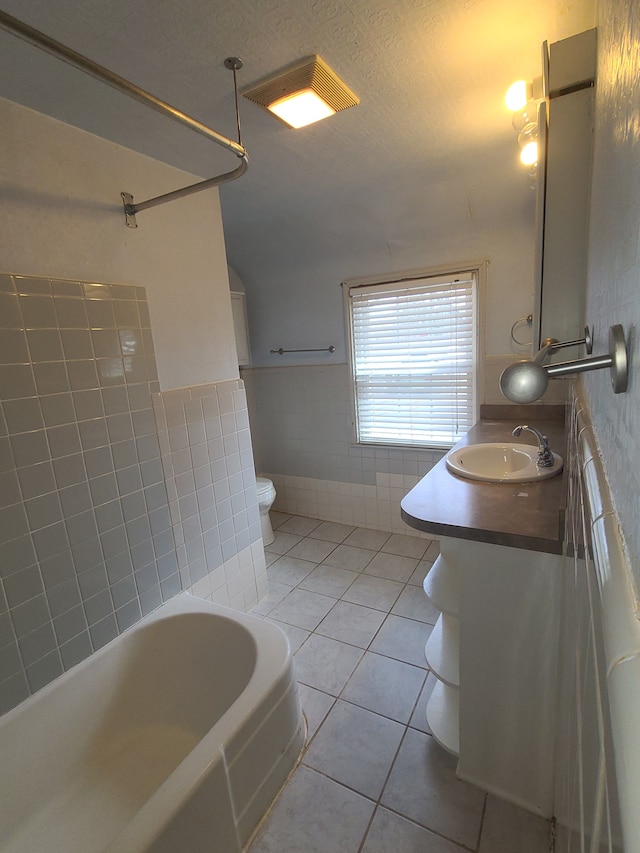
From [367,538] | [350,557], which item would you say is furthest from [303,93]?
[367,538]

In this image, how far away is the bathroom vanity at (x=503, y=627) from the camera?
1.12m

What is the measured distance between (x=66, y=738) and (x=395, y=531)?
2260mm

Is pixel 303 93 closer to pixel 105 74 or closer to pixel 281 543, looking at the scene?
pixel 105 74

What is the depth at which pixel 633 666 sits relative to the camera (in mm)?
236

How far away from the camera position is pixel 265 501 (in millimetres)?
2838

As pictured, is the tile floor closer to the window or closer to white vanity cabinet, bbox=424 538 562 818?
white vanity cabinet, bbox=424 538 562 818

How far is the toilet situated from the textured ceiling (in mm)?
1810

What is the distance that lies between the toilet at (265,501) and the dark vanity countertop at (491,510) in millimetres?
1461

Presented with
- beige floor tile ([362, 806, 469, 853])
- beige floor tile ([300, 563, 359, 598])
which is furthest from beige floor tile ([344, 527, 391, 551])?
beige floor tile ([362, 806, 469, 853])

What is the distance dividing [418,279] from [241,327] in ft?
4.62

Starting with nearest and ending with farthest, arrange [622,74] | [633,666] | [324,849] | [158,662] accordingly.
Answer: [633,666], [622,74], [324,849], [158,662]

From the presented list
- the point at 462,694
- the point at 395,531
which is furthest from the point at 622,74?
the point at 395,531

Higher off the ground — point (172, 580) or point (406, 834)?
point (172, 580)

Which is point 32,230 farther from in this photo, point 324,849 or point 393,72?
point 324,849
